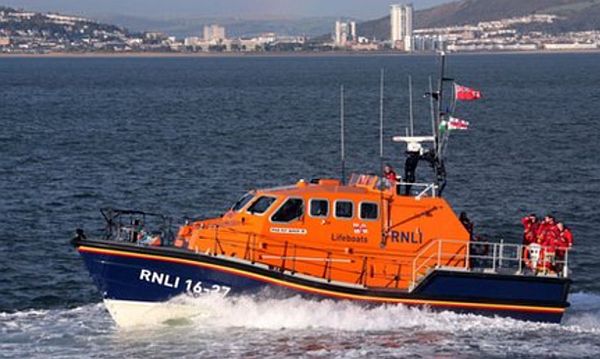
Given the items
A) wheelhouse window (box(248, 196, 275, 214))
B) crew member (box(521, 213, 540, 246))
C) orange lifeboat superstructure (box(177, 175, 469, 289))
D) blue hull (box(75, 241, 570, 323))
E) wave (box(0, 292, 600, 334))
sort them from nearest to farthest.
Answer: blue hull (box(75, 241, 570, 323)) < wave (box(0, 292, 600, 334)) < orange lifeboat superstructure (box(177, 175, 469, 289)) < wheelhouse window (box(248, 196, 275, 214)) < crew member (box(521, 213, 540, 246))

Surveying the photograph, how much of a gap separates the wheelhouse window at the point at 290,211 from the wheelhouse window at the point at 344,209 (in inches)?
25.3

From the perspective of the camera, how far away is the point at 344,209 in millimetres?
23125

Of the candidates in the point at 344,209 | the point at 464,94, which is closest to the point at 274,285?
the point at 344,209

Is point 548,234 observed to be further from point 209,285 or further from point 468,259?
point 209,285

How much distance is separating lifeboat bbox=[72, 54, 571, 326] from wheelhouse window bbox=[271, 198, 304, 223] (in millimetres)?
18

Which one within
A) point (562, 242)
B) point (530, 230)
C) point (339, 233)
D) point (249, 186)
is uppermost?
point (339, 233)

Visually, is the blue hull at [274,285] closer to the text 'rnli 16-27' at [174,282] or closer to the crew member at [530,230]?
the text 'rnli 16-27' at [174,282]

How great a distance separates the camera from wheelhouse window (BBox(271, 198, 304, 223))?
22984 mm

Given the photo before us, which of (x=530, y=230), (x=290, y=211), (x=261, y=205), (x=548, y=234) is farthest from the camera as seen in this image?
(x=530, y=230)

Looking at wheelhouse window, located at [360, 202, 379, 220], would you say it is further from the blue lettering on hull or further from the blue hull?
the blue lettering on hull

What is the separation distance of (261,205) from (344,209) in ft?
4.99

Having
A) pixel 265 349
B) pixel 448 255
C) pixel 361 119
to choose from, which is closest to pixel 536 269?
pixel 448 255

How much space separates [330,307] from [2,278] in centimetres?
841

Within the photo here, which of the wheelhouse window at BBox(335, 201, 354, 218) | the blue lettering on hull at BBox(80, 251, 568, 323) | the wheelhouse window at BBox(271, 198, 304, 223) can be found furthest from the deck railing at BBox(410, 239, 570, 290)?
the wheelhouse window at BBox(271, 198, 304, 223)
